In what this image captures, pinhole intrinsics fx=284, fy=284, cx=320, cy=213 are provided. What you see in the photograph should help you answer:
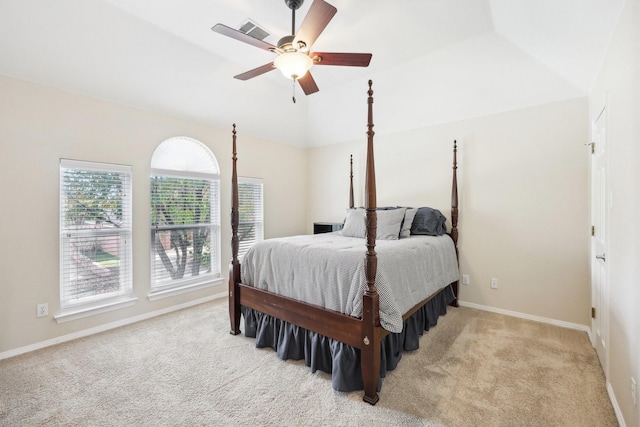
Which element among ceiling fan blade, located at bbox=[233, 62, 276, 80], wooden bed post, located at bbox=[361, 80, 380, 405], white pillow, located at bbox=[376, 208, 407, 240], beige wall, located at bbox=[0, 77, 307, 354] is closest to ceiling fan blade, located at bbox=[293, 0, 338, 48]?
ceiling fan blade, located at bbox=[233, 62, 276, 80]

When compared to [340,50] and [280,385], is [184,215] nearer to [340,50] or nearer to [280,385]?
[280,385]

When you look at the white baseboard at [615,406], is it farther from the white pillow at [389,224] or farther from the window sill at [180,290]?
the window sill at [180,290]

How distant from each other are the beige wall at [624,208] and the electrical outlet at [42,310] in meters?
4.21

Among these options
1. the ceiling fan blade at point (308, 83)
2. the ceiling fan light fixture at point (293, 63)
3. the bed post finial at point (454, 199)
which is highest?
the ceiling fan blade at point (308, 83)

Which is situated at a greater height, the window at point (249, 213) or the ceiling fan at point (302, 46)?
the ceiling fan at point (302, 46)

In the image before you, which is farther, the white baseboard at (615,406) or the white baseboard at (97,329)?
the white baseboard at (97,329)

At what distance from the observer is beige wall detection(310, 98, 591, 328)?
2.91 metres

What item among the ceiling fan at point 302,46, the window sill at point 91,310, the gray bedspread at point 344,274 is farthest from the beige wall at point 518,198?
the window sill at point 91,310

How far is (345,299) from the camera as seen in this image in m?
2.04

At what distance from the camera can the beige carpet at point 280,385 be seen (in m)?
1.71

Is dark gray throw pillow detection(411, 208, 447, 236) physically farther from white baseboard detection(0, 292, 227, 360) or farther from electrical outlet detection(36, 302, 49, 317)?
electrical outlet detection(36, 302, 49, 317)

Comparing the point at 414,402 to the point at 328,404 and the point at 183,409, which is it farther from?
A: the point at 183,409

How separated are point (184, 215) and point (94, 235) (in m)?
0.95

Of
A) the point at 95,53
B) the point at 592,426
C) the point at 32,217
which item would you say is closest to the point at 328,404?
the point at 592,426
